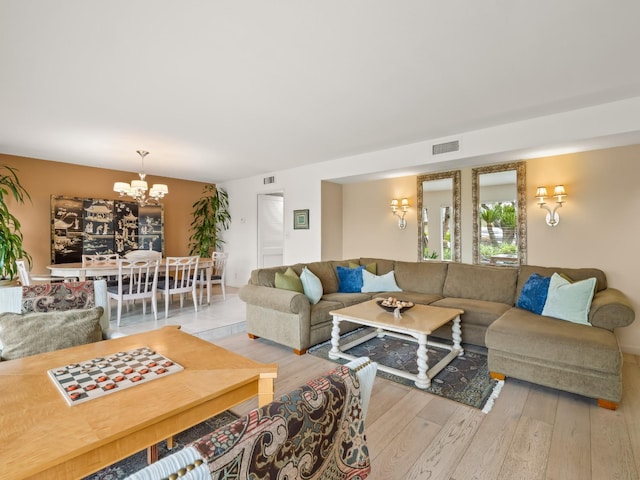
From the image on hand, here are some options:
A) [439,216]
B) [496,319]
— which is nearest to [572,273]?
[496,319]

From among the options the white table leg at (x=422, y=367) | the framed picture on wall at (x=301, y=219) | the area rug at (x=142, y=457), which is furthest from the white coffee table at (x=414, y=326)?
the framed picture on wall at (x=301, y=219)

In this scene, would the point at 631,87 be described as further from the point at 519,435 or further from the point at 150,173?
the point at 150,173

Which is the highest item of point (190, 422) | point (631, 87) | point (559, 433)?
point (631, 87)

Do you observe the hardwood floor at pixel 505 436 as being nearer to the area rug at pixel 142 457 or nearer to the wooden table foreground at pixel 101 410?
the area rug at pixel 142 457

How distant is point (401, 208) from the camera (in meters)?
5.20

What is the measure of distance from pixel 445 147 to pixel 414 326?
249 centimetres

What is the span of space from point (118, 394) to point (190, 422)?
283 mm

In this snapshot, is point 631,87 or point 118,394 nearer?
point 118,394

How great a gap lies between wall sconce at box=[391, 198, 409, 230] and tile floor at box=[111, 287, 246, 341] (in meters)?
2.78

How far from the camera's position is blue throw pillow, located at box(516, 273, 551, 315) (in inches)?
124

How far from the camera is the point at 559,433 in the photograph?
1.98 metres

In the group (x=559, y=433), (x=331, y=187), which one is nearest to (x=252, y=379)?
(x=559, y=433)

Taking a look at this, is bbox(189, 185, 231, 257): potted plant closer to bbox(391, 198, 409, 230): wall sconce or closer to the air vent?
bbox(391, 198, 409, 230): wall sconce

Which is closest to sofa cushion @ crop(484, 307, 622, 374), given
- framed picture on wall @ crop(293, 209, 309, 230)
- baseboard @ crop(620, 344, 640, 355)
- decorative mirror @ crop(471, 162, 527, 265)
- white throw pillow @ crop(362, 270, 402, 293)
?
baseboard @ crop(620, 344, 640, 355)
